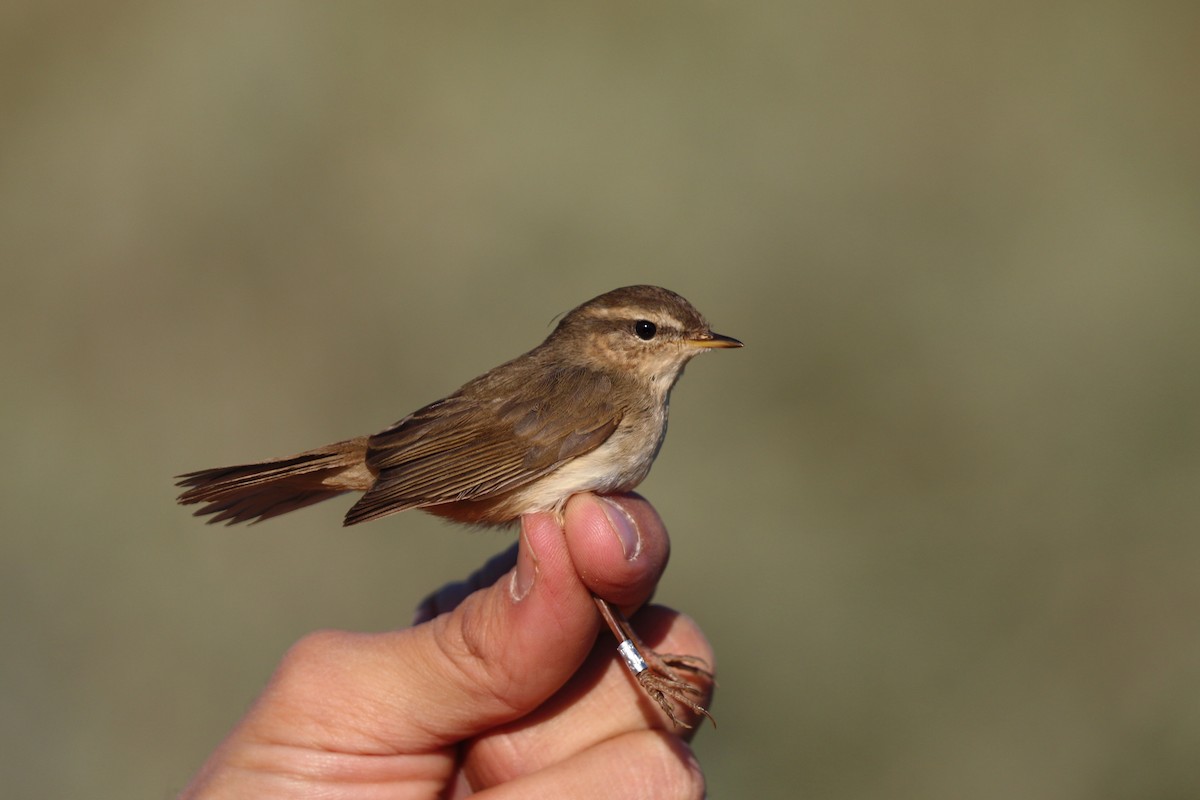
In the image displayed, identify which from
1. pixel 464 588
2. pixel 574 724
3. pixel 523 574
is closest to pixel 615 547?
pixel 523 574

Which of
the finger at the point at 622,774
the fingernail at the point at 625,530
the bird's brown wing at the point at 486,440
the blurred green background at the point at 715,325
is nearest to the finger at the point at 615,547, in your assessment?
the fingernail at the point at 625,530

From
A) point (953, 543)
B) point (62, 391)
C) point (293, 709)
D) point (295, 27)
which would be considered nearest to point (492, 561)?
point (293, 709)

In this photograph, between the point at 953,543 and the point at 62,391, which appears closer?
the point at 953,543

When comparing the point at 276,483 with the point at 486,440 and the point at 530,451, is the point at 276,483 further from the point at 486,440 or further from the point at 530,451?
the point at 530,451

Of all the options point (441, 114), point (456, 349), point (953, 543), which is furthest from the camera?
point (441, 114)

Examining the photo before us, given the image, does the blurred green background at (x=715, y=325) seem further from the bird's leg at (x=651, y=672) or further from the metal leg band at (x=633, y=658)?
the metal leg band at (x=633, y=658)

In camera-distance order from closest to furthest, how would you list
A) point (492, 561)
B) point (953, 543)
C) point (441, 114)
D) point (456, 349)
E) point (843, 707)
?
point (492, 561)
point (843, 707)
point (953, 543)
point (456, 349)
point (441, 114)

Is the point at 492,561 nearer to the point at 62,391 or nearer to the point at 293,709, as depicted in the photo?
the point at 293,709
